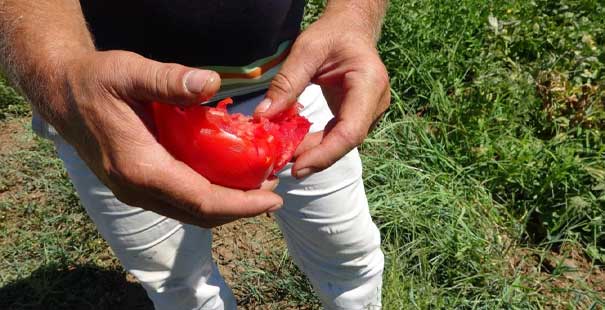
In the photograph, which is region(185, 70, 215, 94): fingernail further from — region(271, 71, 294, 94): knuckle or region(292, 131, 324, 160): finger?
region(292, 131, 324, 160): finger

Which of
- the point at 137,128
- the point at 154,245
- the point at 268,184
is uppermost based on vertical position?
the point at 137,128

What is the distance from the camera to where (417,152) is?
9.57ft

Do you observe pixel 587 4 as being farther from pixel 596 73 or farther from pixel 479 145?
pixel 479 145

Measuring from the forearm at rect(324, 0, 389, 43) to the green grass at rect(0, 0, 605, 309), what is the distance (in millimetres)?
1062

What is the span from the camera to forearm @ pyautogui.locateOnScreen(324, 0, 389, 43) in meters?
1.39

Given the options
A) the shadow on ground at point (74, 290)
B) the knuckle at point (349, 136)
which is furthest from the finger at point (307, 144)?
the shadow on ground at point (74, 290)

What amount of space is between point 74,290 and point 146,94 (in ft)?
6.48

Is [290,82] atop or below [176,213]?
atop

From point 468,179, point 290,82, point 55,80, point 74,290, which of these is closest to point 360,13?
point 290,82

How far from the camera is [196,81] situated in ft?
3.20

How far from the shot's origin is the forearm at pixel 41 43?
43.6 inches

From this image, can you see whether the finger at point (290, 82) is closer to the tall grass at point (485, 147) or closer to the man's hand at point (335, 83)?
the man's hand at point (335, 83)

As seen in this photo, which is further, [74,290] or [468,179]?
[468,179]

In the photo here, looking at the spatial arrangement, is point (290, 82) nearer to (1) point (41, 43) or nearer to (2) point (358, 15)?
(2) point (358, 15)
